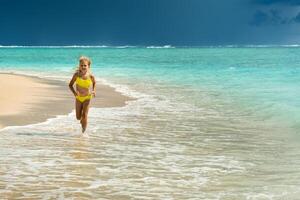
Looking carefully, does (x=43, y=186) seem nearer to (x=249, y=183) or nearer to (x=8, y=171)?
(x=8, y=171)

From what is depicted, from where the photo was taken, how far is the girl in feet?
37.4

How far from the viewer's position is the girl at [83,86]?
11406 millimetres

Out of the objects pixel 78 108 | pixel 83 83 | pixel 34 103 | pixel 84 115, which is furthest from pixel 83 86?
pixel 34 103

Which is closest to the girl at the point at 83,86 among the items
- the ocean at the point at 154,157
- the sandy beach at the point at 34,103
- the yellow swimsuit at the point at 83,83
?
the yellow swimsuit at the point at 83,83

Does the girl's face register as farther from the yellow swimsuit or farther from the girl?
the yellow swimsuit

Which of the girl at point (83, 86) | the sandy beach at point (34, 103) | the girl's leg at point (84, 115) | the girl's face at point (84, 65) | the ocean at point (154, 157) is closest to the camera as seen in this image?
the ocean at point (154, 157)

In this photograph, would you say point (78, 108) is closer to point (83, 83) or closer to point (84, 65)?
point (83, 83)

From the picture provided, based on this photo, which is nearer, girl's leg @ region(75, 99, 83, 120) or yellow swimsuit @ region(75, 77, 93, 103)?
yellow swimsuit @ region(75, 77, 93, 103)

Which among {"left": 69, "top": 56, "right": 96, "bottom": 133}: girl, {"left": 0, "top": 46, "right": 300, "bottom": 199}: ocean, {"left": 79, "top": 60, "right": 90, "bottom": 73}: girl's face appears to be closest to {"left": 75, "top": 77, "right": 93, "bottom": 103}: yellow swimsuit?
{"left": 69, "top": 56, "right": 96, "bottom": 133}: girl

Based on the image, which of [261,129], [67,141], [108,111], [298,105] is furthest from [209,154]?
[298,105]

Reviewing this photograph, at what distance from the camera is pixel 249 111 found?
17.4 meters

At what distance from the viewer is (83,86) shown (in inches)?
457

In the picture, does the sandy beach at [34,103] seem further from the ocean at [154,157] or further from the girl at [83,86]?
the girl at [83,86]

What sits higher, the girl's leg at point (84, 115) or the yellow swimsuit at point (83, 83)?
the yellow swimsuit at point (83, 83)
